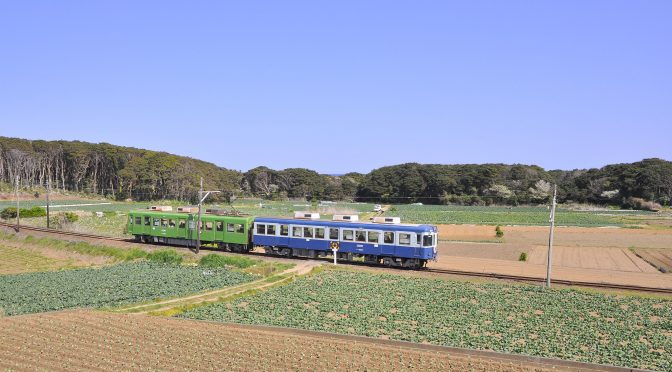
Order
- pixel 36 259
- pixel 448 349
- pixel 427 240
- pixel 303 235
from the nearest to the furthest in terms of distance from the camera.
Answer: pixel 448 349 < pixel 427 240 < pixel 303 235 < pixel 36 259

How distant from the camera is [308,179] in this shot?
5994 inches

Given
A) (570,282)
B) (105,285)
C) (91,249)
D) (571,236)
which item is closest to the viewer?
(105,285)

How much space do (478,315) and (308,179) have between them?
415 feet

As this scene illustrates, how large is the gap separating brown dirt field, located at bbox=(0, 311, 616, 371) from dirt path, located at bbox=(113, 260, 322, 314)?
3060 mm

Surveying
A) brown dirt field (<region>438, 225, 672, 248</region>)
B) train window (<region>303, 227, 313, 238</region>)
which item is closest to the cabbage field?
train window (<region>303, 227, 313, 238</region>)

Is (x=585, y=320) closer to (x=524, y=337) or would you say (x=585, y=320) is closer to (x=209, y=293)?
(x=524, y=337)

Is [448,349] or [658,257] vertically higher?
[658,257]

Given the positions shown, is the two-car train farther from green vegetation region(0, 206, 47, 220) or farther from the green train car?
green vegetation region(0, 206, 47, 220)

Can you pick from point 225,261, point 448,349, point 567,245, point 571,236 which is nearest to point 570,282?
point 448,349

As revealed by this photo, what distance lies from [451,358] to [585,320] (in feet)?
31.8

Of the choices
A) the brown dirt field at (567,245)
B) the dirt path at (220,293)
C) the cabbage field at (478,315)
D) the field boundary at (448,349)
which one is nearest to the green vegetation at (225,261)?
the dirt path at (220,293)

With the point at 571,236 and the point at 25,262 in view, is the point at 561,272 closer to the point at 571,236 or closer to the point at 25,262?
the point at 571,236

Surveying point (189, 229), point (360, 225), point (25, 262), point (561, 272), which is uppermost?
point (360, 225)

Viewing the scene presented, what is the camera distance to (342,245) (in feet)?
134
